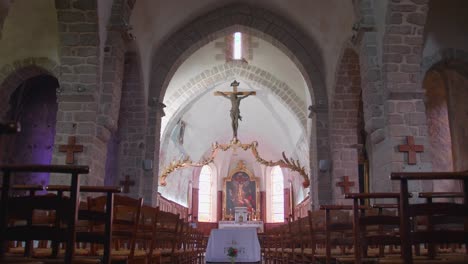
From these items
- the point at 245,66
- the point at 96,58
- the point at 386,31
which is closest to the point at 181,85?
the point at 245,66

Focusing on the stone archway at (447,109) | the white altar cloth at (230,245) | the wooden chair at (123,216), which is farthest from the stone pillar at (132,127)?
the wooden chair at (123,216)

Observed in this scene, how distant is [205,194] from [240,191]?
5.16 feet

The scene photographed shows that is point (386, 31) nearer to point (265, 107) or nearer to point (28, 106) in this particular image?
point (28, 106)

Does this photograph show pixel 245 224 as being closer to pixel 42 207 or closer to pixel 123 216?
pixel 123 216

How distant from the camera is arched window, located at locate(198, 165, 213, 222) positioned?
874 inches

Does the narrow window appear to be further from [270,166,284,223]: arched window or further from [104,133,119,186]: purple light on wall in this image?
[270,166,284,223]: arched window

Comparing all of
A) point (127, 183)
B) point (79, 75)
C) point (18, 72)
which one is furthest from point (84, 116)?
point (127, 183)

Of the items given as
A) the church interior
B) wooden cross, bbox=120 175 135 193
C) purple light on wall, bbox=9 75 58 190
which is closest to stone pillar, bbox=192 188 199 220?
the church interior

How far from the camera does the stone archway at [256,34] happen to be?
37.8 ft

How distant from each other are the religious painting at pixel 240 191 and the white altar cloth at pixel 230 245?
1067cm

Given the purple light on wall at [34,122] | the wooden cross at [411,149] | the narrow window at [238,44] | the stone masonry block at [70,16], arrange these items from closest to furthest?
1. the wooden cross at [411,149]
2. the stone masonry block at [70,16]
3. the purple light on wall at [34,122]
4. the narrow window at [238,44]

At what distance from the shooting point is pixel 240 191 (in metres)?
22.4

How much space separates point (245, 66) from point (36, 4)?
25.6ft

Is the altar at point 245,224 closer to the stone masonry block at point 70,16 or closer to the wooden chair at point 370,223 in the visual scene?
the stone masonry block at point 70,16
